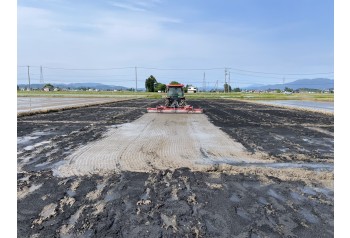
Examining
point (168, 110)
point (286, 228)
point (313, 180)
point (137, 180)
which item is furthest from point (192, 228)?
point (168, 110)

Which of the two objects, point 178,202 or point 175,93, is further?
point 175,93

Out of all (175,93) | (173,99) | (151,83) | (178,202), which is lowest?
(178,202)

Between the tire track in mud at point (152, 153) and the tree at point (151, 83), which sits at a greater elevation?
the tree at point (151, 83)

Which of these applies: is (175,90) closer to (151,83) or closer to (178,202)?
(178,202)

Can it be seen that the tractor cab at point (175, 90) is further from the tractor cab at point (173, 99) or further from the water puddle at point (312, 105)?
the water puddle at point (312, 105)

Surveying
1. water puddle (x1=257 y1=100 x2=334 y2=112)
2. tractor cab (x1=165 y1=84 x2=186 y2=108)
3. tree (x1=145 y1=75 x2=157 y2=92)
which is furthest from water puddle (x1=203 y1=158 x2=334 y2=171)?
tree (x1=145 y1=75 x2=157 y2=92)

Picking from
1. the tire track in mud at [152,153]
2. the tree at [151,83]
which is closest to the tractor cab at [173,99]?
the tire track in mud at [152,153]

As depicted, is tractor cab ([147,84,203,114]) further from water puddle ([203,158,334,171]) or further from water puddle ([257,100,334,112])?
water puddle ([203,158,334,171])

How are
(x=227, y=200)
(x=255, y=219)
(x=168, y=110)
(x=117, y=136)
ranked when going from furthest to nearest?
(x=168, y=110)
(x=117, y=136)
(x=227, y=200)
(x=255, y=219)

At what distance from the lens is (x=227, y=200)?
4.77 m

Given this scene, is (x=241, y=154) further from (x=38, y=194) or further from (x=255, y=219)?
(x=38, y=194)

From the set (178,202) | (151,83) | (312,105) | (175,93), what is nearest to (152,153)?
(178,202)
